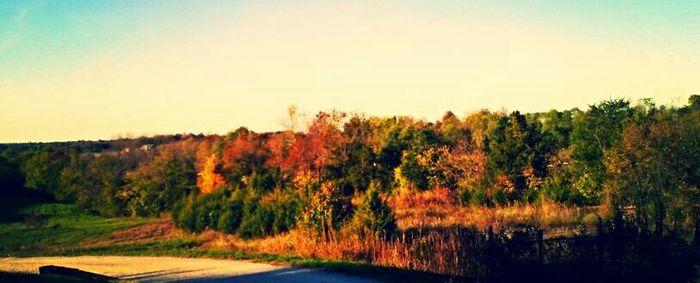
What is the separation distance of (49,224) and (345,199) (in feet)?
91.7

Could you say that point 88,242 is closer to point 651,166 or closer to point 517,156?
point 517,156

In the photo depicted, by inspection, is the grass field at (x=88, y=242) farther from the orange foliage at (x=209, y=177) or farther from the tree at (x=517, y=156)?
the tree at (x=517, y=156)

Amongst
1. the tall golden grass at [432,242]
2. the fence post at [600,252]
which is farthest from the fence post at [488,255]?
the fence post at [600,252]

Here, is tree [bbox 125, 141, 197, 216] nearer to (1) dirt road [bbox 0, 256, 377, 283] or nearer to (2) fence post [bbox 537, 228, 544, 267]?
(1) dirt road [bbox 0, 256, 377, 283]

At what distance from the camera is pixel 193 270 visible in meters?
16.8

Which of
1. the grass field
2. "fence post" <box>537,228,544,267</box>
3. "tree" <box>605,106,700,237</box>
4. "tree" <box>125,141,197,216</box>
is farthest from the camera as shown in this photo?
"tree" <box>125,141,197,216</box>

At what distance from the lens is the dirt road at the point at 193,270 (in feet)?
48.4

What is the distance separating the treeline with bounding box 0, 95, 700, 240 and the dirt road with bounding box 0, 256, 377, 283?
397 cm

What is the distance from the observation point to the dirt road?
14.7 meters

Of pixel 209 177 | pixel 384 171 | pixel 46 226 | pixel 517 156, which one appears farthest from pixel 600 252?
pixel 209 177

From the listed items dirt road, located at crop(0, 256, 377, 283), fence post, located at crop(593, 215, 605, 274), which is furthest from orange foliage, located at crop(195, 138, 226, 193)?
fence post, located at crop(593, 215, 605, 274)

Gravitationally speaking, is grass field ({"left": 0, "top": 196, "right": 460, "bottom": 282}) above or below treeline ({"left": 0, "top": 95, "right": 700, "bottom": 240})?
below

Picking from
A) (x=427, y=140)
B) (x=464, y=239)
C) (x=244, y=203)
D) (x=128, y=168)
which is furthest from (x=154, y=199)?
(x=464, y=239)

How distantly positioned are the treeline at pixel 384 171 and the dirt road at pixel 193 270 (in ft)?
13.0
